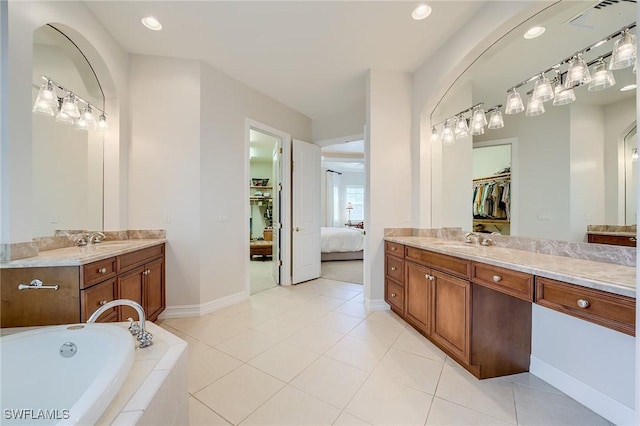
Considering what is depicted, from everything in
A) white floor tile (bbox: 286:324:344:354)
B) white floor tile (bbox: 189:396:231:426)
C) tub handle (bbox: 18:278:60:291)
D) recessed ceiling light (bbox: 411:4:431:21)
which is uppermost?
recessed ceiling light (bbox: 411:4:431:21)

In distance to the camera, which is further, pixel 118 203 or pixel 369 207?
pixel 369 207

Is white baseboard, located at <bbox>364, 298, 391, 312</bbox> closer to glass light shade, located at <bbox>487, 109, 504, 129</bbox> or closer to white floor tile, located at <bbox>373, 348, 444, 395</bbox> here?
white floor tile, located at <bbox>373, 348, 444, 395</bbox>

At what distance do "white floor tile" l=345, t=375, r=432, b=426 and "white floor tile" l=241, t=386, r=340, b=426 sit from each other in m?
0.14

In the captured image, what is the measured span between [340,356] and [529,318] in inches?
56.2

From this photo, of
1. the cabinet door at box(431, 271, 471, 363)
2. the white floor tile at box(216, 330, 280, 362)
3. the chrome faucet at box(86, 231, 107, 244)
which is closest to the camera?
the cabinet door at box(431, 271, 471, 363)

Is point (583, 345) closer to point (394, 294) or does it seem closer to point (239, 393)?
point (394, 294)

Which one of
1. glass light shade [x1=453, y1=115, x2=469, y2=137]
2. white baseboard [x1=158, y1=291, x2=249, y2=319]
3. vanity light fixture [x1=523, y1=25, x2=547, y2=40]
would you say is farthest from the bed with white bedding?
vanity light fixture [x1=523, y1=25, x2=547, y2=40]

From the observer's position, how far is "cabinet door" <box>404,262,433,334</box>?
2240 mm

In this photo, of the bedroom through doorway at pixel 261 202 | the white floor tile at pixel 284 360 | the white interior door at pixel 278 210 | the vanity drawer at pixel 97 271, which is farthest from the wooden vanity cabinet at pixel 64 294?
the bedroom through doorway at pixel 261 202

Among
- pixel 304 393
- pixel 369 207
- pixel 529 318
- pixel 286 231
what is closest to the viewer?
pixel 304 393

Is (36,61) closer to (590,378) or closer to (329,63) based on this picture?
(329,63)

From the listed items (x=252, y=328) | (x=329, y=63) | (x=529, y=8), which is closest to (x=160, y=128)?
(x=329, y=63)

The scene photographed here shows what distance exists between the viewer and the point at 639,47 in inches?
36.9

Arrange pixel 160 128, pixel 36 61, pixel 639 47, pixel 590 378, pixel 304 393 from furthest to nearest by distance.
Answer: pixel 160 128
pixel 36 61
pixel 304 393
pixel 590 378
pixel 639 47
